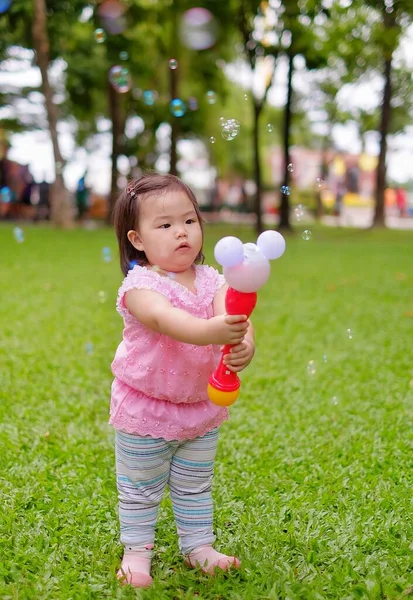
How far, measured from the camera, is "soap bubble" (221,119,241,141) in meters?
2.83

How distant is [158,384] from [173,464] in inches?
11.7

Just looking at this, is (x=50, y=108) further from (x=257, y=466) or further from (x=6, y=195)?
(x=257, y=466)

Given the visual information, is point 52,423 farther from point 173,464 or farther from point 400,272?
point 400,272

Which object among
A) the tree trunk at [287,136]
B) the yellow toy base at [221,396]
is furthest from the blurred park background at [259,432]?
the tree trunk at [287,136]

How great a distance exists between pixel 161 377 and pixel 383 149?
1802cm

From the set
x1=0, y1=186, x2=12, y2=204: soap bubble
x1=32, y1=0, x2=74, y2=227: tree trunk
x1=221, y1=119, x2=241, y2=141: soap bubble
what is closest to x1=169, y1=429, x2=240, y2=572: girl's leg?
x1=221, y1=119, x2=241, y2=141: soap bubble

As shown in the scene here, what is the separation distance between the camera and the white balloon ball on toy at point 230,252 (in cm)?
165

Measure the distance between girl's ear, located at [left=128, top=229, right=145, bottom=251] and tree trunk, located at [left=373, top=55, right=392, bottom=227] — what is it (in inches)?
667

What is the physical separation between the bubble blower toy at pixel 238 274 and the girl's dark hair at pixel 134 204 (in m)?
0.39

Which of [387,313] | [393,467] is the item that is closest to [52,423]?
[393,467]

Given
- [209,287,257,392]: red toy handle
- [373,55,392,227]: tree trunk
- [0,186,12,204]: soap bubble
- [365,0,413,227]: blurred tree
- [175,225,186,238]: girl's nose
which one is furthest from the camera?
[373,55,392,227]: tree trunk

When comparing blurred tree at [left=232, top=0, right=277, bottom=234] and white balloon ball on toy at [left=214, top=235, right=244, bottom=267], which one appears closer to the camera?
white balloon ball on toy at [left=214, top=235, right=244, bottom=267]

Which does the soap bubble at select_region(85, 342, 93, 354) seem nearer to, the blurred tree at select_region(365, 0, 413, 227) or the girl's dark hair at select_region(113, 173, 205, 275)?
the girl's dark hair at select_region(113, 173, 205, 275)

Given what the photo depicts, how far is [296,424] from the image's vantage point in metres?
3.42
